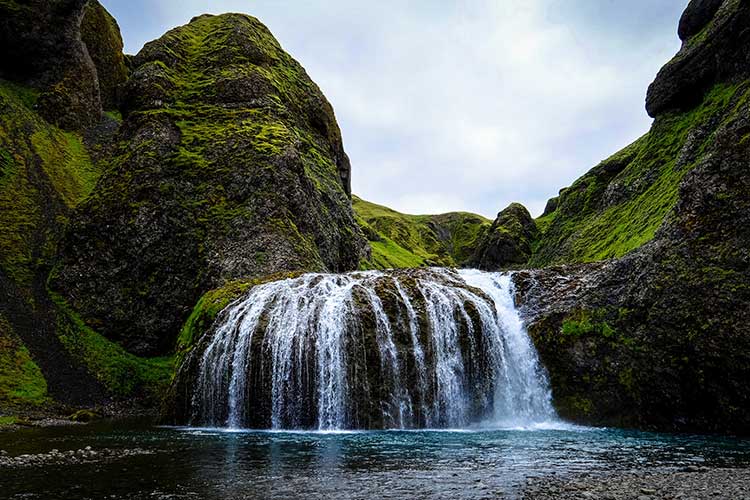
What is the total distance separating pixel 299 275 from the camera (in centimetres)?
3597

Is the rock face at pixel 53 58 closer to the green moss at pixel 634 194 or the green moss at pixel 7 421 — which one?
the green moss at pixel 7 421

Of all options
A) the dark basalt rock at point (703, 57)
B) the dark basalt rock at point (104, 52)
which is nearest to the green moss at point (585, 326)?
the dark basalt rock at point (703, 57)

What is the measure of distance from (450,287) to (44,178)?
4890 cm

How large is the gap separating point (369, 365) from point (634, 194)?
52264 millimetres

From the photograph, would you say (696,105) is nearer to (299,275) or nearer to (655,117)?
(655,117)

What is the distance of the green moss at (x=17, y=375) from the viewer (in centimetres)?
3088

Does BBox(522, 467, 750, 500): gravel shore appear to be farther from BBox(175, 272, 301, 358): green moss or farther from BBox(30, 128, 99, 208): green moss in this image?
BBox(30, 128, 99, 208): green moss

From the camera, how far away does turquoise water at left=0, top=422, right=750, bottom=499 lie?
10695mm

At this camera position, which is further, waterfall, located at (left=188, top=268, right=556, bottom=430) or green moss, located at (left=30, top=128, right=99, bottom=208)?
green moss, located at (left=30, top=128, right=99, bottom=208)

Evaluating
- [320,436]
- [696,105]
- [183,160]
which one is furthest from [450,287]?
[696,105]

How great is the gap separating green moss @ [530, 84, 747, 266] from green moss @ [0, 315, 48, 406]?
155 feet

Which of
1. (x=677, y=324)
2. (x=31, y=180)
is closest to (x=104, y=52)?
(x=31, y=180)

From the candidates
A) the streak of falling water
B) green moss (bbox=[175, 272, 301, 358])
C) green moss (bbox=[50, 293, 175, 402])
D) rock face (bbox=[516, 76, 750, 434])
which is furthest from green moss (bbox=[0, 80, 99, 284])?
rock face (bbox=[516, 76, 750, 434])

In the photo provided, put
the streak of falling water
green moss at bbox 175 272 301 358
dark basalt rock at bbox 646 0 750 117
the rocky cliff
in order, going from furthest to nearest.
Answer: dark basalt rock at bbox 646 0 750 117
the rocky cliff
green moss at bbox 175 272 301 358
the streak of falling water
